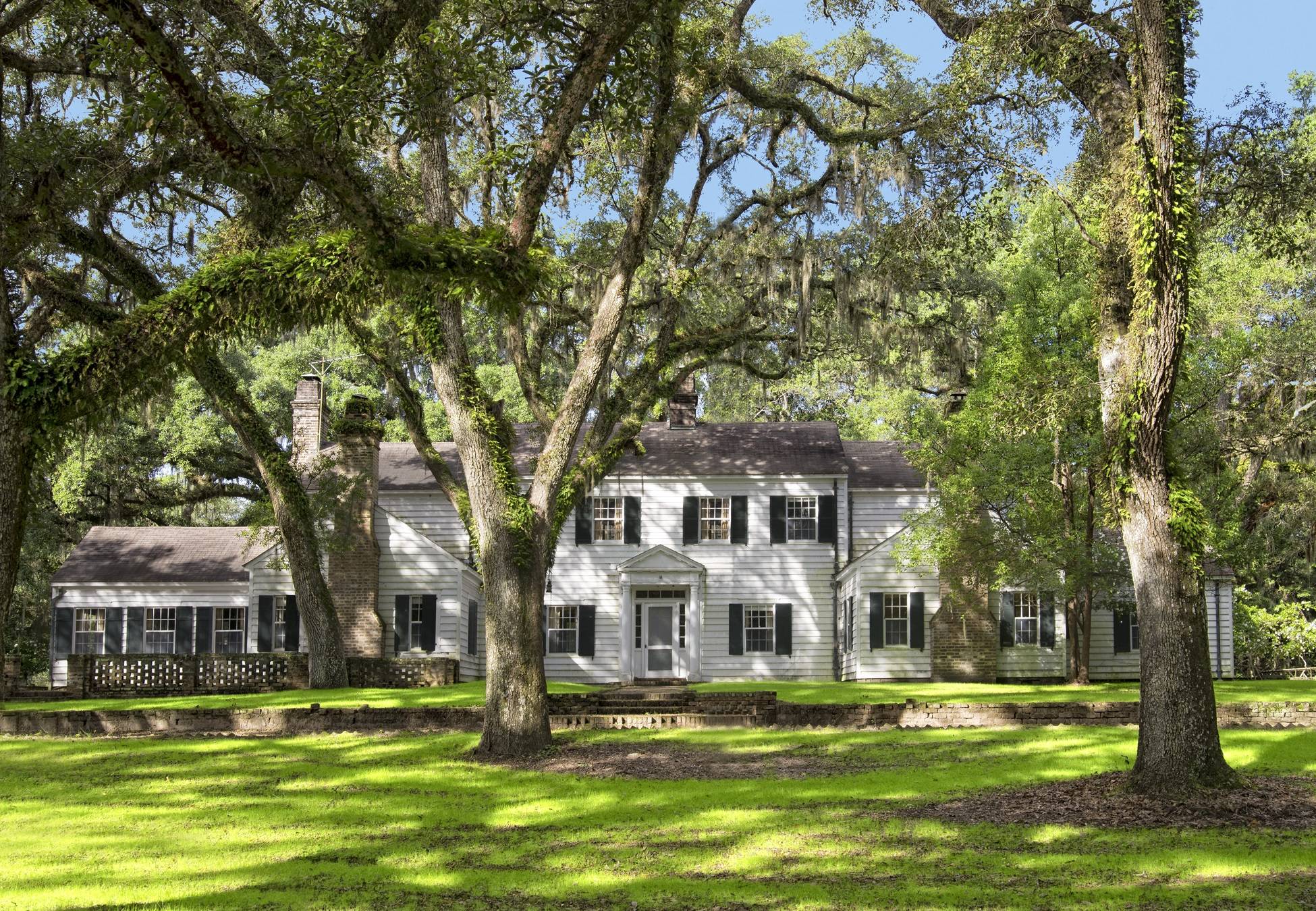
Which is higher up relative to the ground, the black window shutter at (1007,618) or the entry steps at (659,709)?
the black window shutter at (1007,618)

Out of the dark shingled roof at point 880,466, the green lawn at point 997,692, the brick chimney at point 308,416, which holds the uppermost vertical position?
the brick chimney at point 308,416

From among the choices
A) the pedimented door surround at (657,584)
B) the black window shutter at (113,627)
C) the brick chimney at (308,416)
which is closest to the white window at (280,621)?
the brick chimney at (308,416)

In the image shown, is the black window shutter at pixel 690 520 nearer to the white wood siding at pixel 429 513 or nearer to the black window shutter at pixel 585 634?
the black window shutter at pixel 585 634

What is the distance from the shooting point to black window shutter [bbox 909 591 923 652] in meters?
28.1

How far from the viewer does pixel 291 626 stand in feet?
92.3

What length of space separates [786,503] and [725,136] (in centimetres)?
1118

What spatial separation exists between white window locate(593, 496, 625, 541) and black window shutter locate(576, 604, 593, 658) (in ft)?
5.58

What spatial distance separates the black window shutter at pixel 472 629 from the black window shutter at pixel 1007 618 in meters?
11.7

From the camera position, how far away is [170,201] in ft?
68.5

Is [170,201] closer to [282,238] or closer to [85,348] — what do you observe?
[282,238]

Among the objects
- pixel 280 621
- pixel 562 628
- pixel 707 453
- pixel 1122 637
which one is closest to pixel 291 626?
pixel 280 621

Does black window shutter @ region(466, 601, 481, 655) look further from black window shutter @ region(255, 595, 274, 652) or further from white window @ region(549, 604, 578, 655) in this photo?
black window shutter @ region(255, 595, 274, 652)

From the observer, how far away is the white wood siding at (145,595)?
30156 mm

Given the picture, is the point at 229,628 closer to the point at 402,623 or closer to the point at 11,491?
the point at 402,623
